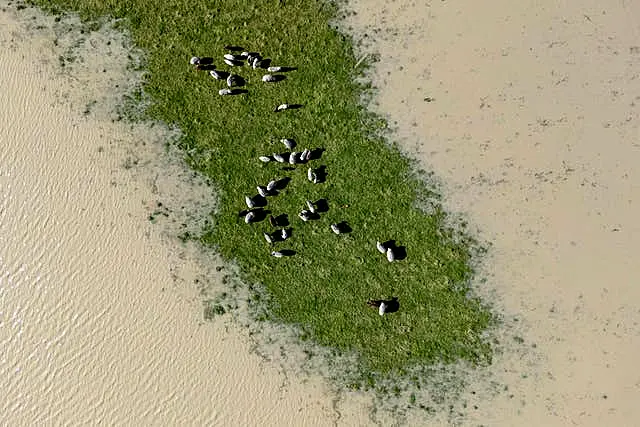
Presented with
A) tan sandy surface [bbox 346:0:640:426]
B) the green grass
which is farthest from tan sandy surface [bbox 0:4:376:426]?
tan sandy surface [bbox 346:0:640:426]

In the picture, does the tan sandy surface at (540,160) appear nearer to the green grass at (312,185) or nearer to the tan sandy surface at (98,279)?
the green grass at (312,185)

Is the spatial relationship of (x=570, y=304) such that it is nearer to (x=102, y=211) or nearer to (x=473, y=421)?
(x=473, y=421)

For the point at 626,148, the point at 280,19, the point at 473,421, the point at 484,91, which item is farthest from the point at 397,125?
the point at 473,421

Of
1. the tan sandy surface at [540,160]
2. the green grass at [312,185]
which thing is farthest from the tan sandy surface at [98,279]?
the tan sandy surface at [540,160]

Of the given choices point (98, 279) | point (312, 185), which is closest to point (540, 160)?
point (312, 185)

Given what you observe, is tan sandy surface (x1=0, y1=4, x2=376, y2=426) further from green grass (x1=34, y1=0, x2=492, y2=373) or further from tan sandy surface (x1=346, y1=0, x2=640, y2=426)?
tan sandy surface (x1=346, y1=0, x2=640, y2=426)

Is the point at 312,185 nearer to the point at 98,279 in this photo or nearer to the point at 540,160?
the point at 540,160

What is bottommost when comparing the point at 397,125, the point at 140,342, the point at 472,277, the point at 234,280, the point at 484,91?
the point at 140,342
